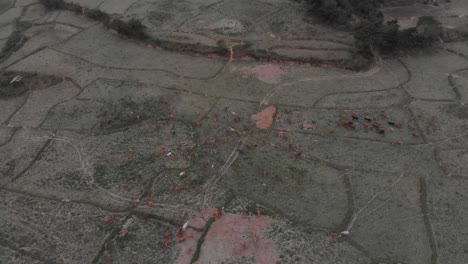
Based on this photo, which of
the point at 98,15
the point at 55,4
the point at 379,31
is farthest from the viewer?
the point at 55,4

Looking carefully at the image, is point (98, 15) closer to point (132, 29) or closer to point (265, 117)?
point (132, 29)

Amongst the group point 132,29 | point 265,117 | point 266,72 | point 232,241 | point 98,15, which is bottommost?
point 232,241

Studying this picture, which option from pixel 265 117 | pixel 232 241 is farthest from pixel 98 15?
pixel 232 241

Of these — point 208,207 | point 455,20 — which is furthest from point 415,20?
point 208,207

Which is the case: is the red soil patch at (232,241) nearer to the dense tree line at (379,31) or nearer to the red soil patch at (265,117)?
the red soil patch at (265,117)

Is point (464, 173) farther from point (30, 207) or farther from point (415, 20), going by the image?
point (30, 207)

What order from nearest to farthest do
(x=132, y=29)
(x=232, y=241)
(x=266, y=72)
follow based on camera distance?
1. (x=232, y=241)
2. (x=266, y=72)
3. (x=132, y=29)

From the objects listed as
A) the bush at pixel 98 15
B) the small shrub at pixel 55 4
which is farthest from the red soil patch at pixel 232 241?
the small shrub at pixel 55 4
